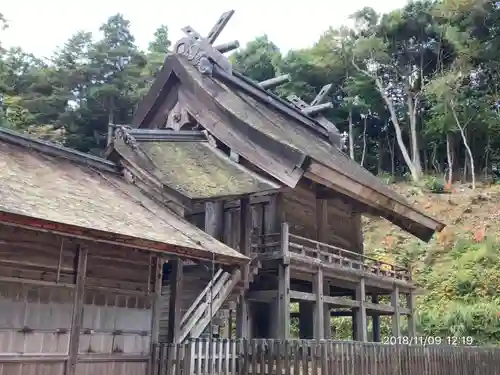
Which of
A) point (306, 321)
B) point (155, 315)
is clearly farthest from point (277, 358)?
point (306, 321)

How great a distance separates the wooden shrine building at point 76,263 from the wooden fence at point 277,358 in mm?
592

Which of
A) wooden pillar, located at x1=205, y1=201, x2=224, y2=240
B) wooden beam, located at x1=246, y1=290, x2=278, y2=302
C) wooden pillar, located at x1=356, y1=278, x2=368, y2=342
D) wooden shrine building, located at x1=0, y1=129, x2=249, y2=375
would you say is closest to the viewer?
wooden shrine building, located at x1=0, y1=129, x2=249, y2=375

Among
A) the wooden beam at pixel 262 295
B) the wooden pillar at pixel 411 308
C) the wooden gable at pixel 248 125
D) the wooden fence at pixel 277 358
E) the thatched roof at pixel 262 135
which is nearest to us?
the wooden fence at pixel 277 358

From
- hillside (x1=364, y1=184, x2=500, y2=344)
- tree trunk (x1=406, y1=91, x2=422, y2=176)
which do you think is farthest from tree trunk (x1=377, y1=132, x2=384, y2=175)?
hillside (x1=364, y1=184, x2=500, y2=344)

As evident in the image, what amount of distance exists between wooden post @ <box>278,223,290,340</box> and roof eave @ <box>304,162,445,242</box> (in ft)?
4.98

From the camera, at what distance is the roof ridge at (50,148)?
10033mm

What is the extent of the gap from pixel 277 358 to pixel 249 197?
12.2ft

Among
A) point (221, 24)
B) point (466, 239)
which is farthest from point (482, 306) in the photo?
point (221, 24)

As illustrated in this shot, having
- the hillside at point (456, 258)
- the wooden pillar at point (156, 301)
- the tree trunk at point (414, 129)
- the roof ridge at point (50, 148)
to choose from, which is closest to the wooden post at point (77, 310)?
the wooden pillar at point (156, 301)

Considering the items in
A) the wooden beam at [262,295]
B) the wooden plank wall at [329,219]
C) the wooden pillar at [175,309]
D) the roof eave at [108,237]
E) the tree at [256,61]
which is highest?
the tree at [256,61]

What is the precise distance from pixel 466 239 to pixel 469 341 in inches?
357

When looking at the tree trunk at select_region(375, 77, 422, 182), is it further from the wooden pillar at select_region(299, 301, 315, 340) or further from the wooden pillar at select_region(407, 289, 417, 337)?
the wooden pillar at select_region(299, 301, 315, 340)

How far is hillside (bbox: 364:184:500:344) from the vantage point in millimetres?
22484

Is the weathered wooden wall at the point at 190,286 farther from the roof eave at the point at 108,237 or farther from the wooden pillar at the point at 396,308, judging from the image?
the wooden pillar at the point at 396,308
